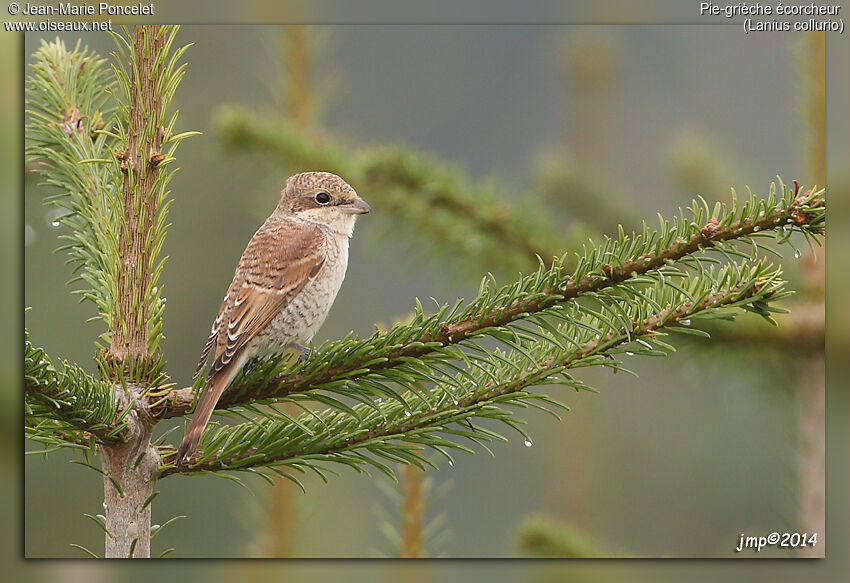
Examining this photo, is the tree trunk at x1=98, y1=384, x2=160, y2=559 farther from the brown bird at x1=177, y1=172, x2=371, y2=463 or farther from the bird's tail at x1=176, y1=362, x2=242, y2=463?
the brown bird at x1=177, y1=172, x2=371, y2=463

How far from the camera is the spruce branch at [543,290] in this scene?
6.01 feet

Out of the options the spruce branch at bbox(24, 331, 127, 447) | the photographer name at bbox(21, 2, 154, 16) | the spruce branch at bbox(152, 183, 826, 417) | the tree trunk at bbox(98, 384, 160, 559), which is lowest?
the tree trunk at bbox(98, 384, 160, 559)

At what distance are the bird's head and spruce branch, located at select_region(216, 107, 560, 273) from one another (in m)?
0.04

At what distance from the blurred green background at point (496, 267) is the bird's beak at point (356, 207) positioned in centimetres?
11

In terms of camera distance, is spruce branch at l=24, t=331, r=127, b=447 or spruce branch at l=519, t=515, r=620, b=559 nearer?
spruce branch at l=24, t=331, r=127, b=447

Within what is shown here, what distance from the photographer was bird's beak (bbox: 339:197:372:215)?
126 inches

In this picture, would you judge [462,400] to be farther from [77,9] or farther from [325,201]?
[77,9]

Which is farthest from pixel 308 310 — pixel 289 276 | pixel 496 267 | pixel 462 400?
pixel 462 400

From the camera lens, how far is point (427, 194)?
3062 mm

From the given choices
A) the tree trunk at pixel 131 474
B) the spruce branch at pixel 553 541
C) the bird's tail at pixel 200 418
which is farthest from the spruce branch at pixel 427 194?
the tree trunk at pixel 131 474

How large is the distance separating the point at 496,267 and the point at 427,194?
1.38ft

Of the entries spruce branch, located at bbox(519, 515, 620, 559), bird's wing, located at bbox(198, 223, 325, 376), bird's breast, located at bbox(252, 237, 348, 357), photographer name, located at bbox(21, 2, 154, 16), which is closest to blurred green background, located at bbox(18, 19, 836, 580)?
photographer name, located at bbox(21, 2, 154, 16)

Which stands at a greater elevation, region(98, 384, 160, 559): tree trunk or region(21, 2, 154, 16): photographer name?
region(21, 2, 154, 16): photographer name

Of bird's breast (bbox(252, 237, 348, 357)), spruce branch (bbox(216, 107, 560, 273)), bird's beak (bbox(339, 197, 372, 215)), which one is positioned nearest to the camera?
bird's breast (bbox(252, 237, 348, 357))
